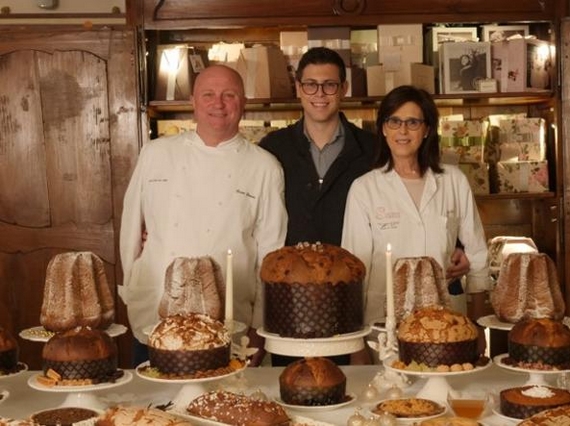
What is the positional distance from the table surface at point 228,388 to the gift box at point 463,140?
2.24 metres

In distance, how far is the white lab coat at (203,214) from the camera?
11.7 ft

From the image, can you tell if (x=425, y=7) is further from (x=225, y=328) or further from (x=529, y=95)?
(x=225, y=328)

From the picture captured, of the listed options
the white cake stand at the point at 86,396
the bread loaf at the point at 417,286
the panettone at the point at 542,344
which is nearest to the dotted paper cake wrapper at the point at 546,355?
the panettone at the point at 542,344

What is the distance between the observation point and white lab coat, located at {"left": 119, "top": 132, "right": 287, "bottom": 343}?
356 centimetres

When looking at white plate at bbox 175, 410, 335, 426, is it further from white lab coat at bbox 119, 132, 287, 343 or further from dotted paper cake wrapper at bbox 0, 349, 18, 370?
white lab coat at bbox 119, 132, 287, 343

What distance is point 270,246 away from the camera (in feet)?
11.8

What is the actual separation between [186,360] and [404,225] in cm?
118

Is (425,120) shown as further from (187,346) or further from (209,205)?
(187,346)

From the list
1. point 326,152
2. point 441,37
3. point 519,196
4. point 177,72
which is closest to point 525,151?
point 519,196

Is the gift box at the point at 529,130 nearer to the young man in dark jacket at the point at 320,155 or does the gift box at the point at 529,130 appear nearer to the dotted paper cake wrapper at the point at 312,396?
the young man in dark jacket at the point at 320,155

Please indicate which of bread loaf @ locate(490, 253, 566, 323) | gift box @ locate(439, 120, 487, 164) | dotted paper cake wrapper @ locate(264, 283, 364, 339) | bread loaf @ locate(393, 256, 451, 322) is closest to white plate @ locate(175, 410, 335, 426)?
dotted paper cake wrapper @ locate(264, 283, 364, 339)

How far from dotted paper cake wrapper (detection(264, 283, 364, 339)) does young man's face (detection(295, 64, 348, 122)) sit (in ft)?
3.88

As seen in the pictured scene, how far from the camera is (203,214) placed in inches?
140

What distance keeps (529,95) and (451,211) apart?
1.71 meters
